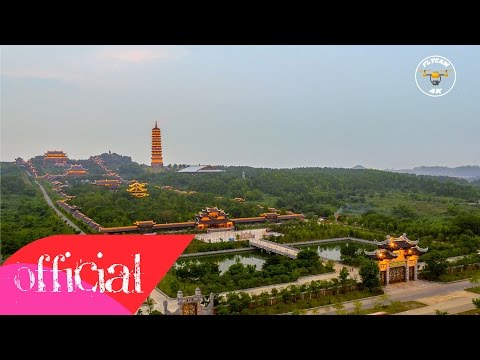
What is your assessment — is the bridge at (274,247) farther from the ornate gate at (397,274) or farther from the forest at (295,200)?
the ornate gate at (397,274)

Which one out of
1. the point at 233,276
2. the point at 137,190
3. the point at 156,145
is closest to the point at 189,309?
the point at 233,276

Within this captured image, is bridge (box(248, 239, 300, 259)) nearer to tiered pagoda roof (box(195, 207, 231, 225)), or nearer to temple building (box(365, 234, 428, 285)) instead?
tiered pagoda roof (box(195, 207, 231, 225))

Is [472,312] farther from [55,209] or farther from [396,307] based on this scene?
[55,209]

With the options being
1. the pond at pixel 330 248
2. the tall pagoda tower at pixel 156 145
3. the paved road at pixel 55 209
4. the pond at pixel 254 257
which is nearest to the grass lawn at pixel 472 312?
the pond at pixel 254 257

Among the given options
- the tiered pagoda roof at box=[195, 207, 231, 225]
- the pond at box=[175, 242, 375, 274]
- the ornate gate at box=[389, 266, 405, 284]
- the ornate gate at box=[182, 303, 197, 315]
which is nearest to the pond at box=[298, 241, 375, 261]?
the pond at box=[175, 242, 375, 274]
